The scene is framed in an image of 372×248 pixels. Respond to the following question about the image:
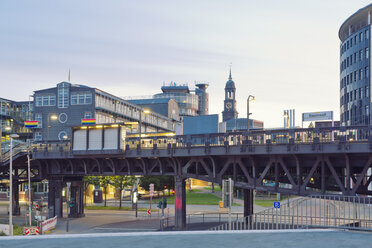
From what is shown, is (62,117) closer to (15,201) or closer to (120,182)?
(120,182)

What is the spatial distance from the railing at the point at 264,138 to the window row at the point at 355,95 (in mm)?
51203

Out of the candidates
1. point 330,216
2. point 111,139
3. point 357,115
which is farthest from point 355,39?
point 330,216

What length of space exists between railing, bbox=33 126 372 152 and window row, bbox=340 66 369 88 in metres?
51.6

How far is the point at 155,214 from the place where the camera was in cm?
6769

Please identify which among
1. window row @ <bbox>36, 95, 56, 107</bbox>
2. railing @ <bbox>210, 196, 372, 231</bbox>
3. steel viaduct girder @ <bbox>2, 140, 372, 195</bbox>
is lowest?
railing @ <bbox>210, 196, 372, 231</bbox>

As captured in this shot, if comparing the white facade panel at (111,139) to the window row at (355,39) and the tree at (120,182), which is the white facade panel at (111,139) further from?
the window row at (355,39)

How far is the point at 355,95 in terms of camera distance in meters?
94.2

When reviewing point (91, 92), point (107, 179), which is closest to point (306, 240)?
point (107, 179)

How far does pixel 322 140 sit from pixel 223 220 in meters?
24.6

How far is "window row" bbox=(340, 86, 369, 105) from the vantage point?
3539 inches

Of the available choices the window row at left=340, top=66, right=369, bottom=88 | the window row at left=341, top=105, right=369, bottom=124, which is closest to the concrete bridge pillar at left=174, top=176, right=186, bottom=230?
the window row at left=341, top=105, right=369, bottom=124

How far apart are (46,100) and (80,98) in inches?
313

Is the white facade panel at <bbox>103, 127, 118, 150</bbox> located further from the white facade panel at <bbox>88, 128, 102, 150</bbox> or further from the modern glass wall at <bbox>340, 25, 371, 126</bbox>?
the modern glass wall at <bbox>340, 25, 371, 126</bbox>

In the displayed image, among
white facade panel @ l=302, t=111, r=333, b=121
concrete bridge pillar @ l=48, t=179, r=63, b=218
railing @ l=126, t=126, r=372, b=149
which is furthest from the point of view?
concrete bridge pillar @ l=48, t=179, r=63, b=218
